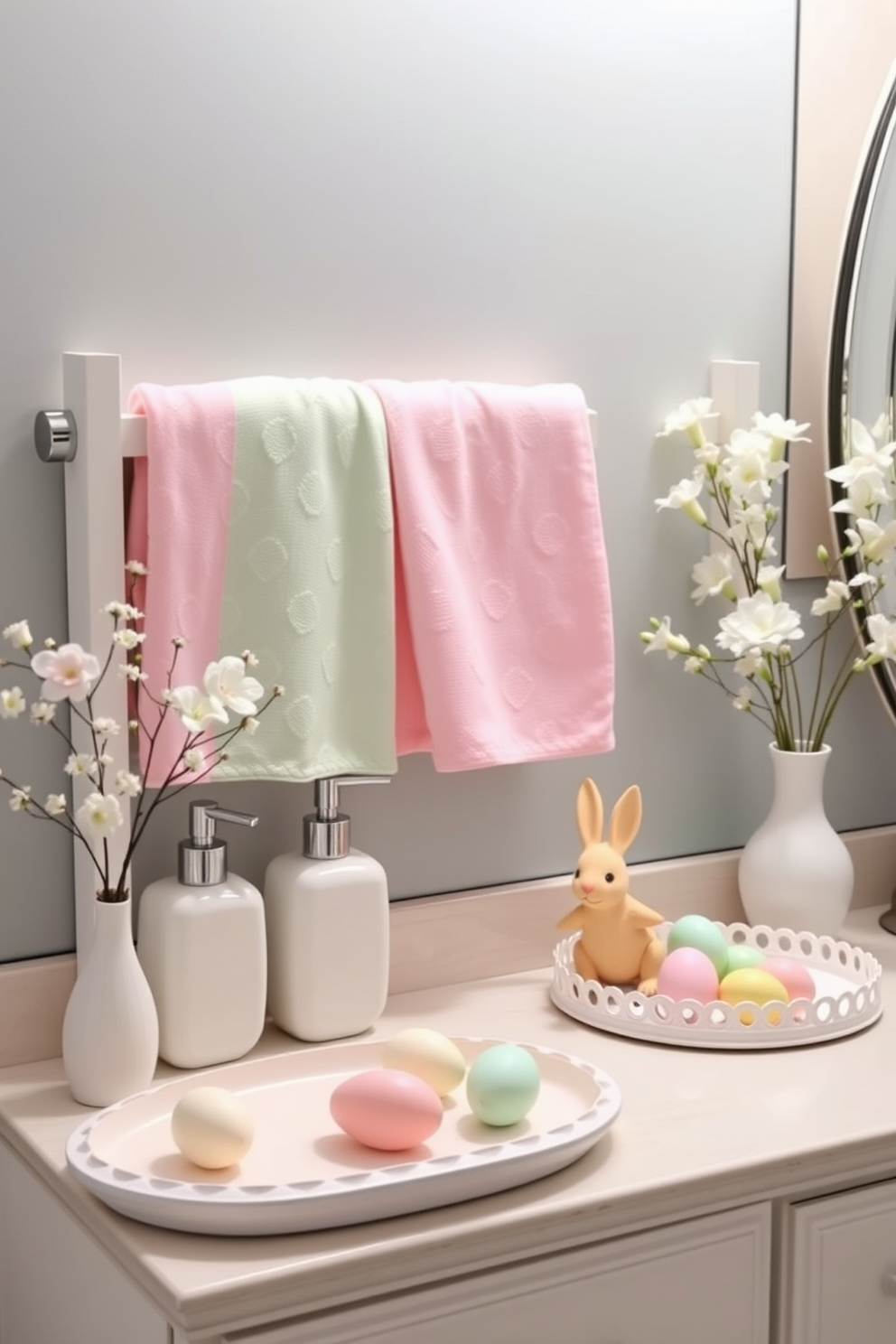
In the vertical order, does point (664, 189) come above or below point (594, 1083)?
above

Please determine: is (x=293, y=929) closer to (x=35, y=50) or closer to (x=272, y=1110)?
(x=272, y=1110)

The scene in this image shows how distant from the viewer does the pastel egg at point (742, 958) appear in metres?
1.41

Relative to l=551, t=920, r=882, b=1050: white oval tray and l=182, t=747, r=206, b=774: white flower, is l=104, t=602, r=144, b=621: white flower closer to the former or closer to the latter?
l=182, t=747, r=206, b=774: white flower

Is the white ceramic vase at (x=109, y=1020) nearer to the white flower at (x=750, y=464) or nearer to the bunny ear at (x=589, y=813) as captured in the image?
the bunny ear at (x=589, y=813)

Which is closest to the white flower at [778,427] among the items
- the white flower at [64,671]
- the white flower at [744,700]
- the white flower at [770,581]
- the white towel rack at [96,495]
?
the white flower at [770,581]

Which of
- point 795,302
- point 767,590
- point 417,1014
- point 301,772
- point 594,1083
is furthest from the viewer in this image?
point 795,302

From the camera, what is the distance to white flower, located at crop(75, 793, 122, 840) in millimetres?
1157

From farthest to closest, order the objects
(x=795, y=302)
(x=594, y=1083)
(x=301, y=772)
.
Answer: (x=795, y=302) < (x=301, y=772) < (x=594, y=1083)

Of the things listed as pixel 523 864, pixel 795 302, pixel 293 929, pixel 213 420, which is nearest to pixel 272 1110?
pixel 293 929

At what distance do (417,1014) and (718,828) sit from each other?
0.42 meters

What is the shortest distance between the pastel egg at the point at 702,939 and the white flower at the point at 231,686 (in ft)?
1.53

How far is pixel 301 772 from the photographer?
51.5 inches

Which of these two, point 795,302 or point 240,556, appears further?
point 795,302

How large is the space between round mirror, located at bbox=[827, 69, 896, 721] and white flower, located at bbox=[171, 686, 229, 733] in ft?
2.30
